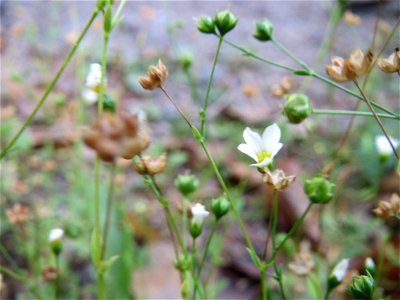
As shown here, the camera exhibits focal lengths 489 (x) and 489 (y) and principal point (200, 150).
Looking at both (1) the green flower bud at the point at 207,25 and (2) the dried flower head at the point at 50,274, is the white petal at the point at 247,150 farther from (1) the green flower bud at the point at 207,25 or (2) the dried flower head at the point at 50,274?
(2) the dried flower head at the point at 50,274

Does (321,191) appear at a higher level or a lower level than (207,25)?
lower

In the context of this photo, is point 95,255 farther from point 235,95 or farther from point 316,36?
point 316,36

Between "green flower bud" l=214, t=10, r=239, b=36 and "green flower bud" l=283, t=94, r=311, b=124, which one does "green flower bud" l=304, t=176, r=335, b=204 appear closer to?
"green flower bud" l=283, t=94, r=311, b=124

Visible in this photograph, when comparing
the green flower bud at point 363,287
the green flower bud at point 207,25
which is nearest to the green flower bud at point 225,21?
the green flower bud at point 207,25

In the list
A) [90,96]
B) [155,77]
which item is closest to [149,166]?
[155,77]

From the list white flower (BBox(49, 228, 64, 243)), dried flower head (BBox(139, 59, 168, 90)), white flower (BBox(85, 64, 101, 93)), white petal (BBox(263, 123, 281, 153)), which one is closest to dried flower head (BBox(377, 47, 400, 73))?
white petal (BBox(263, 123, 281, 153))

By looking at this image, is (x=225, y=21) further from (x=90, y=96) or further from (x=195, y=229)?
(x=90, y=96)

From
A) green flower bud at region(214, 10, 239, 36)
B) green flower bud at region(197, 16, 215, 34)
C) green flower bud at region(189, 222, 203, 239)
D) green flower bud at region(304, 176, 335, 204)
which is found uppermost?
green flower bud at region(214, 10, 239, 36)
